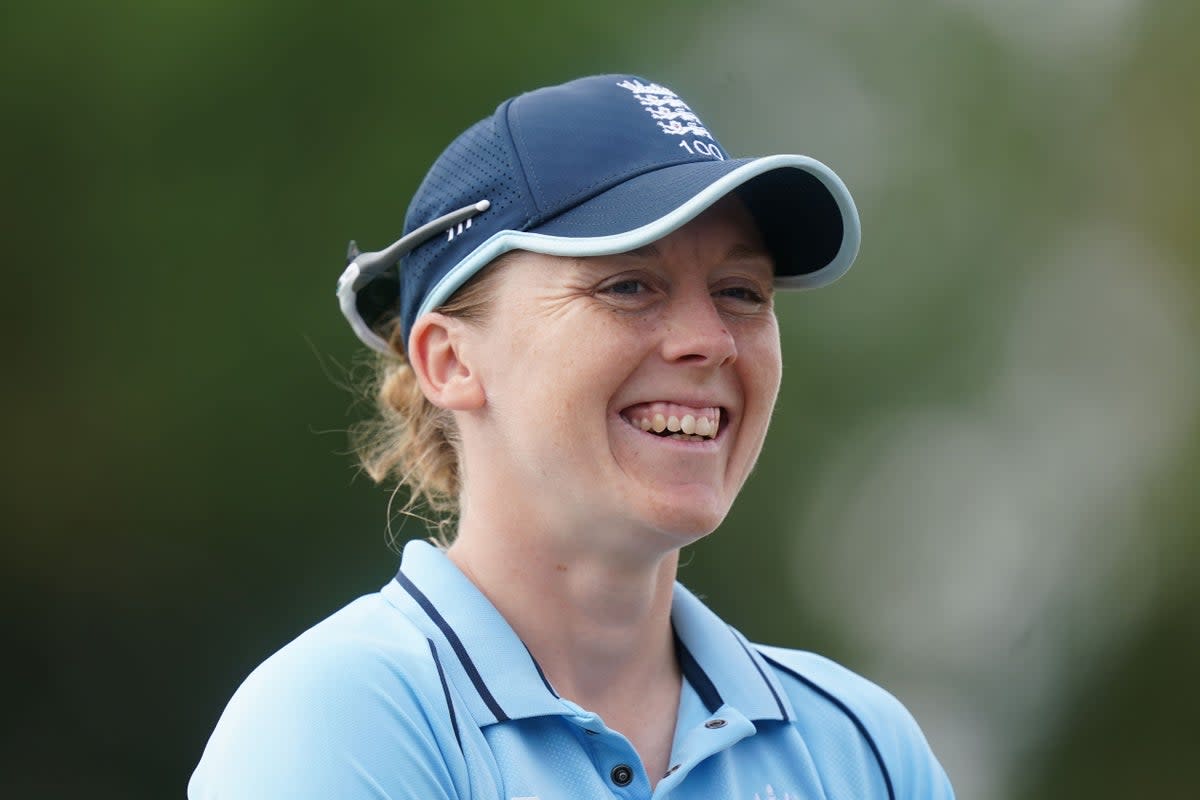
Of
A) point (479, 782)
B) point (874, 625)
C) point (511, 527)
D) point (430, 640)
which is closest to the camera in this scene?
point (479, 782)

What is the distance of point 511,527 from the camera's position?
7.72 ft

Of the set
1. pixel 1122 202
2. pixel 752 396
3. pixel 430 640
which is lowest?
pixel 430 640

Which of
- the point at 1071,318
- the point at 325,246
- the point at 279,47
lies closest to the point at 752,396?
the point at 325,246

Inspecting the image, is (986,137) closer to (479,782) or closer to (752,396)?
(752,396)

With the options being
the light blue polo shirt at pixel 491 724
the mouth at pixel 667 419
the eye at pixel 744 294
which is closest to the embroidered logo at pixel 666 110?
the eye at pixel 744 294

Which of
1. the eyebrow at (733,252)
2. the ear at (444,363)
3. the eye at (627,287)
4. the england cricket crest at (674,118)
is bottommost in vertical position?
the ear at (444,363)

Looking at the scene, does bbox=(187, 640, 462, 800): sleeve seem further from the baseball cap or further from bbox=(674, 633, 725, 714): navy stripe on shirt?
the baseball cap

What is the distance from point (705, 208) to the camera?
2.26 m

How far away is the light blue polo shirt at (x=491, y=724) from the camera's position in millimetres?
1956

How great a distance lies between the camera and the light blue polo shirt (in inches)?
77.0

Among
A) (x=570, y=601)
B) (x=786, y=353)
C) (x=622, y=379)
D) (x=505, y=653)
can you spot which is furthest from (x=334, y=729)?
(x=786, y=353)

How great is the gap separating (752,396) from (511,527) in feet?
Result: 1.33

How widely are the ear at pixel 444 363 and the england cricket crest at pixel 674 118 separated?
432 mm

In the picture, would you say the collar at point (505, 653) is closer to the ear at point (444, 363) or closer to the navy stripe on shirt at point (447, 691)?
the navy stripe on shirt at point (447, 691)
